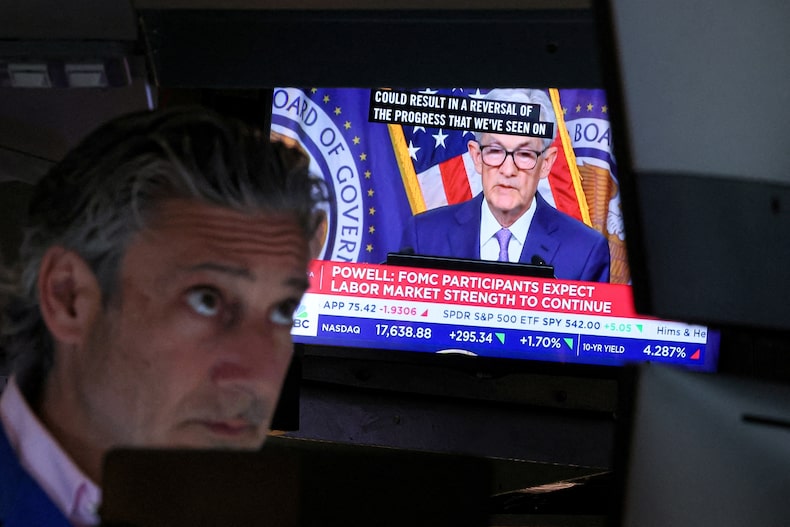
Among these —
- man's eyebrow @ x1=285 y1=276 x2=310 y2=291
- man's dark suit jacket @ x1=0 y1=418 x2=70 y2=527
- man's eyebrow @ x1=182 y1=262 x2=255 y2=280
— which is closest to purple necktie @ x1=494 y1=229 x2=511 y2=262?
man's eyebrow @ x1=285 y1=276 x2=310 y2=291

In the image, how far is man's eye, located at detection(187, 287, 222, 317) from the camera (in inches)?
49.2

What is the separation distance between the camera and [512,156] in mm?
2516

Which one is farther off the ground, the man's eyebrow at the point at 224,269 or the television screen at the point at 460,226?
the television screen at the point at 460,226

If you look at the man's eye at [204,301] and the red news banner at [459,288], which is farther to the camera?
the red news banner at [459,288]

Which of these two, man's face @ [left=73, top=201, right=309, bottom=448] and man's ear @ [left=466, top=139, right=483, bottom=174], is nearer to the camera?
man's face @ [left=73, top=201, right=309, bottom=448]

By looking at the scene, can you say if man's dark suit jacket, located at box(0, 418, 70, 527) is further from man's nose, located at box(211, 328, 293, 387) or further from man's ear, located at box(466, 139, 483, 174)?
man's ear, located at box(466, 139, 483, 174)

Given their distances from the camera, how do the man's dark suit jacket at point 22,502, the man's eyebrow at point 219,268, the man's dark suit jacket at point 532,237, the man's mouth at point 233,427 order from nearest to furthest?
the man's dark suit jacket at point 22,502
the man's mouth at point 233,427
the man's eyebrow at point 219,268
the man's dark suit jacket at point 532,237

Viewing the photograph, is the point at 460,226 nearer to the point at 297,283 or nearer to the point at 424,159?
the point at 424,159

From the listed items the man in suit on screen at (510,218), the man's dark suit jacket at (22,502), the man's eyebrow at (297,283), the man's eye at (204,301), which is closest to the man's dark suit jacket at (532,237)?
the man in suit on screen at (510,218)

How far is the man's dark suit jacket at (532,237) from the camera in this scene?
251cm

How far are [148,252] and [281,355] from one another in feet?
0.65

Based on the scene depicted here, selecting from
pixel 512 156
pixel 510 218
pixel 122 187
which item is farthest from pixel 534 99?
pixel 122 187

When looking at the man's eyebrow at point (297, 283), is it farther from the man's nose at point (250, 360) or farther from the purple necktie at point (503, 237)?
the purple necktie at point (503, 237)

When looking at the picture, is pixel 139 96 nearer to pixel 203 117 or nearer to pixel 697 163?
pixel 203 117
